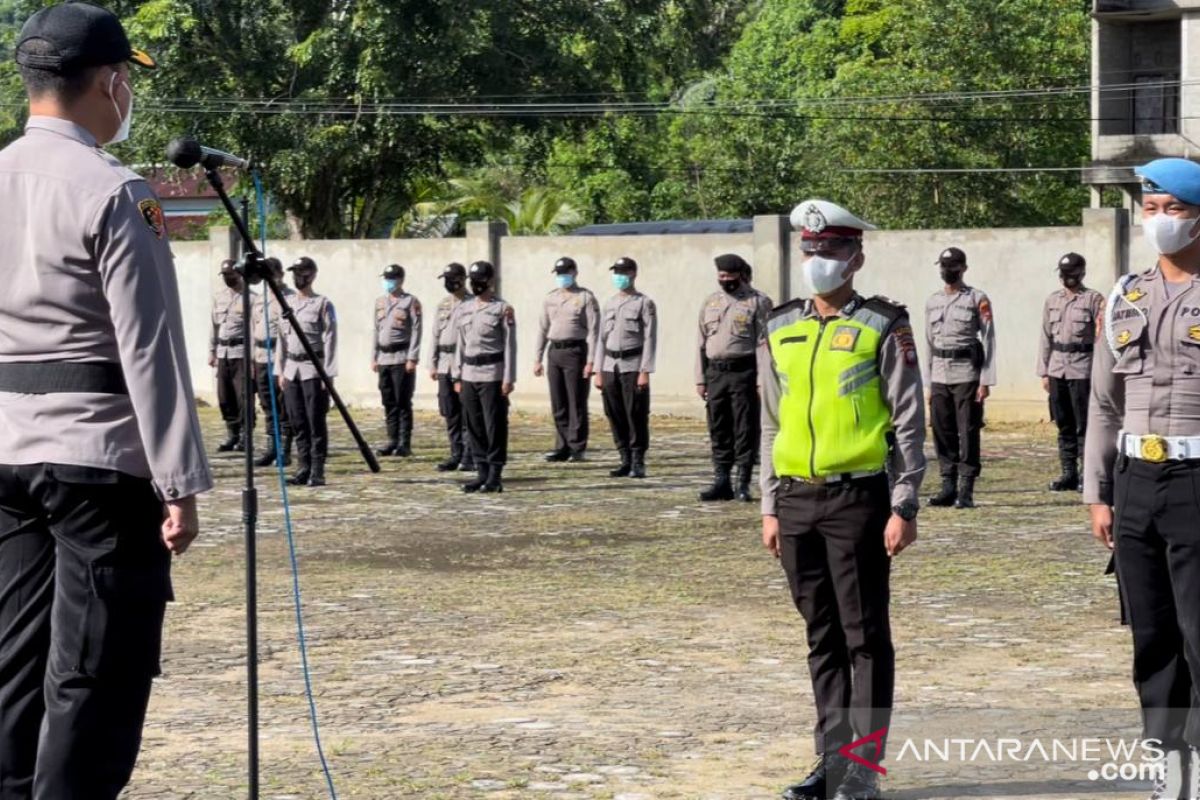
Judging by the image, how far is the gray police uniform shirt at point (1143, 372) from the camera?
18.1ft

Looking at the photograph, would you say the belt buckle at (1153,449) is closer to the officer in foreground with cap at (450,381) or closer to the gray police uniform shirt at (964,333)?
the gray police uniform shirt at (964,333)

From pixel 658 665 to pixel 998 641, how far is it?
165 cm

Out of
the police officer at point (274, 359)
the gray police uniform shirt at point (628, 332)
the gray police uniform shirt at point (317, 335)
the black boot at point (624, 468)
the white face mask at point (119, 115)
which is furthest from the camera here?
the police officer at point (274, 359)

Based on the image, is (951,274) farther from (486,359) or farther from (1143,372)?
(1143,372)

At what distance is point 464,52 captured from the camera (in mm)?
31594

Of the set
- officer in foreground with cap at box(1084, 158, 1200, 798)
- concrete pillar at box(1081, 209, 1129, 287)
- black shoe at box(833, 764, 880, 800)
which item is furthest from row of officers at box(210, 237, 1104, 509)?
officer in foreground with cap at box(1084, 158, 1200, 798)

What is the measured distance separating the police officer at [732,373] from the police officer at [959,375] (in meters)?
1.42

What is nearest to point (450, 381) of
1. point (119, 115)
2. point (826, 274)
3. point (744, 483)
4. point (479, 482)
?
point (479, 482)

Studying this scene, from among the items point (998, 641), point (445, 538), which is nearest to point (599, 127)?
point (445, 538)

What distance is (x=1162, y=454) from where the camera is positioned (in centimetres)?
552

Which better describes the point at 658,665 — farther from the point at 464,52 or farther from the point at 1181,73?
the point at 1181,73

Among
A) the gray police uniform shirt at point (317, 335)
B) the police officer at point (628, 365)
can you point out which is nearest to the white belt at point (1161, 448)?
the police officer at point (628, 365)

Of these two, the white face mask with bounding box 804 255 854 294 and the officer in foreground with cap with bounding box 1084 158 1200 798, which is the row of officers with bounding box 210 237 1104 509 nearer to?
the white face mask with bounding box 804 255 854 294

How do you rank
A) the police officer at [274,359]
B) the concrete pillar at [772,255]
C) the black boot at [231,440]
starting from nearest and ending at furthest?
the police officer at [274,359]
the black boot at [231,440]
the concrete pillar at [772,255]
